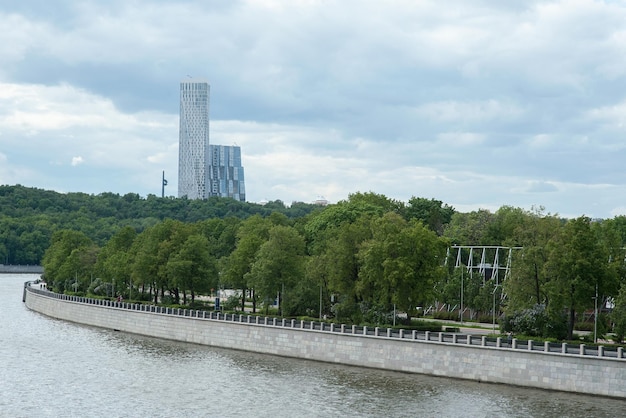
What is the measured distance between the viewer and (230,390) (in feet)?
219

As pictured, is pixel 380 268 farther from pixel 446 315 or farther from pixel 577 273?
pixel 446 315

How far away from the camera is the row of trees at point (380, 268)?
74.3 metres

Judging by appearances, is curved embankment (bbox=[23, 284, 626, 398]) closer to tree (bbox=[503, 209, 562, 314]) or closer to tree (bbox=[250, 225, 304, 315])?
tree (bbox=[250, 225, 304, 315])

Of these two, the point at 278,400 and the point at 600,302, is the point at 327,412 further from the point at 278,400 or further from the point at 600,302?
the point at 600,302

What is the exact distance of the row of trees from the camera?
244 ft

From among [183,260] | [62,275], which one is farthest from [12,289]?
[183,260]

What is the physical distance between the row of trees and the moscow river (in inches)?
459

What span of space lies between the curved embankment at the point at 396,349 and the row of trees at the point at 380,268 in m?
7.88

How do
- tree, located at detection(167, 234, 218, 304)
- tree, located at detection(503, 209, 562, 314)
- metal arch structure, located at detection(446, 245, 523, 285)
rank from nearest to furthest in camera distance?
tree, located at detection(503, 209, 562, 314), metal arch structure, located at detection(446, 245, 523, 285), tree, located at detection(167, 234, 218, 304)

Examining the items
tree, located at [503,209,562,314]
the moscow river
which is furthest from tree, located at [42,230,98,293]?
tree, located at [503,209,562,314]

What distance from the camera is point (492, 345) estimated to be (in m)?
68.3

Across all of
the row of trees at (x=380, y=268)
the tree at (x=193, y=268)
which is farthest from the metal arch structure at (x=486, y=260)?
the tree at (x=193, y=268)

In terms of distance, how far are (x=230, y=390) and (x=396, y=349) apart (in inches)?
583

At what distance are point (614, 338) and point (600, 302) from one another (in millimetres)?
4522
